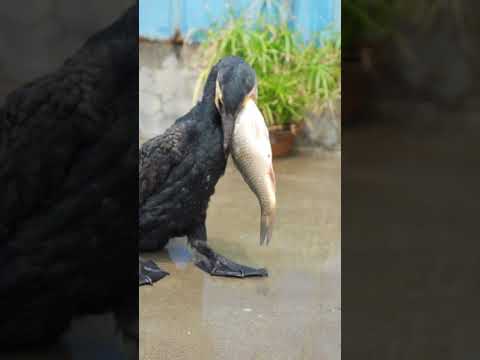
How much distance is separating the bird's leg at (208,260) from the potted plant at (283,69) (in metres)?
0.44

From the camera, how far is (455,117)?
9.83 ft

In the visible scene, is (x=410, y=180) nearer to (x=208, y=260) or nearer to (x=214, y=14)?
(x=208, y=260)

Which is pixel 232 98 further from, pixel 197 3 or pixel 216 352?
pixel 216 352

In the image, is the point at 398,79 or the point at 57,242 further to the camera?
the point at 398,79

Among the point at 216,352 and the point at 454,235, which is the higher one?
the point at 454,235

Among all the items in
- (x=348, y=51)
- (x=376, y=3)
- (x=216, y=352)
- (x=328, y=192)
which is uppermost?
(x=376, y=3)

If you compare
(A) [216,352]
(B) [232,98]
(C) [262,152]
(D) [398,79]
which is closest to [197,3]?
(B) [232,98]

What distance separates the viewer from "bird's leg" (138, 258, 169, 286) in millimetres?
2824

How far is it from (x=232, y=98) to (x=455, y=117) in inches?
37.2

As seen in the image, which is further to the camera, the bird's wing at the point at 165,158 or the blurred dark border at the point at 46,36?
the bird's wing at the point at 165,158

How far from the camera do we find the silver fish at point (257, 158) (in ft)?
9.27

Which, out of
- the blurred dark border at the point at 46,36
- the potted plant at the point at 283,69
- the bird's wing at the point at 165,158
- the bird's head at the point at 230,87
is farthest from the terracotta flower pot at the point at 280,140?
the blurred dark border at the point at 46,36

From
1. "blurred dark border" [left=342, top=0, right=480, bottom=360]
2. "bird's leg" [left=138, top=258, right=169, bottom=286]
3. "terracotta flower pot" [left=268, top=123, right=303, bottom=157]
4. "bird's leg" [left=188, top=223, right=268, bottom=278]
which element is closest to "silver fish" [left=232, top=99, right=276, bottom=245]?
"terracotta flower pot" [left=268, top=123, right=303, bottom=157]

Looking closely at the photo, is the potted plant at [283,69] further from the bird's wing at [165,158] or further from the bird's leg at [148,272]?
the bird's leg at [148,272]
